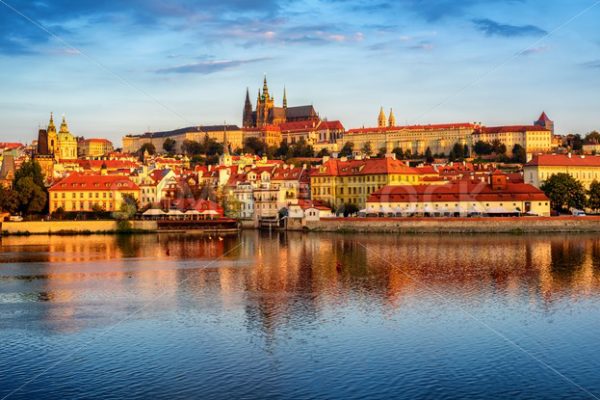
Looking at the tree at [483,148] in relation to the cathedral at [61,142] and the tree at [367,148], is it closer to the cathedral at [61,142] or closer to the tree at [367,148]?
the tree at [367,148]

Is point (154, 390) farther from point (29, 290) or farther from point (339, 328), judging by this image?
point (29, 290)

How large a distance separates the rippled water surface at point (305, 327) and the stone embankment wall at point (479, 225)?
14.3m

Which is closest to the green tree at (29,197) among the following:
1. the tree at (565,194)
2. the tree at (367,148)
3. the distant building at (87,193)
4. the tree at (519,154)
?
the distant building at (87,193)

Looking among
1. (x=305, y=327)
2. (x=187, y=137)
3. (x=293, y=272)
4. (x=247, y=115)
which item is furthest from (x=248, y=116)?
(x=305, y=327)

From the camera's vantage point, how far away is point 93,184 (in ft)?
232

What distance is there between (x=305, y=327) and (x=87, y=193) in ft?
170

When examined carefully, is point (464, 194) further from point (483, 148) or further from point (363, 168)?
point (483, 148)

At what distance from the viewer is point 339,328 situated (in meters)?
21.8

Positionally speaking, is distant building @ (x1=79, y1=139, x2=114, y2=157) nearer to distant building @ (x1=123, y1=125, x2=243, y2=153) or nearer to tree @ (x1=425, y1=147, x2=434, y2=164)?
distant building @ (x1=123, y1=125, x2=243, y2=153)

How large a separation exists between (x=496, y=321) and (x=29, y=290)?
17372 millimetres

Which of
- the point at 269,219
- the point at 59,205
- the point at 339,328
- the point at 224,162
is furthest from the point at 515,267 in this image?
the point at 224,162

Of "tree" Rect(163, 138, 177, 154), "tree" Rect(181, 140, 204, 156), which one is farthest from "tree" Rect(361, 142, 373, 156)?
"tree" Rect(163, 138, 177, 154)

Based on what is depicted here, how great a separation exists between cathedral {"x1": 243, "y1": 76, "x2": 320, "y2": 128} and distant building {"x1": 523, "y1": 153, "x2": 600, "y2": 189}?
316 feet

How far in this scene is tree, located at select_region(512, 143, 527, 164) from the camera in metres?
118
